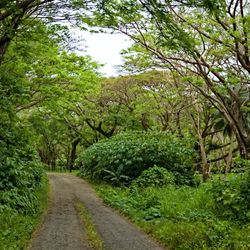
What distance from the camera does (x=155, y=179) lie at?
1825 centimetres

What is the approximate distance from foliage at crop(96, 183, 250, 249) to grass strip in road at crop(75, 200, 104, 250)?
4.16 ft

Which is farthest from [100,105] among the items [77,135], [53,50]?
[53,50]

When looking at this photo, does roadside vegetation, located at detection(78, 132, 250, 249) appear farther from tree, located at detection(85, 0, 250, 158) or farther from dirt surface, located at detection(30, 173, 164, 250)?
tree, located at detection(85, 0, 250, 158)

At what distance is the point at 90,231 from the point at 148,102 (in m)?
20.1

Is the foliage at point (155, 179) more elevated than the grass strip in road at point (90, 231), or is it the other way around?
the foliage at point (155, 179)

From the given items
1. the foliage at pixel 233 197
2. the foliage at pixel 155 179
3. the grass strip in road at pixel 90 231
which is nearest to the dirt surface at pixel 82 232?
the grass strip in road at pixel 90 231

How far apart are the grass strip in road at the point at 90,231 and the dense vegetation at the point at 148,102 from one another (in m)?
1.35

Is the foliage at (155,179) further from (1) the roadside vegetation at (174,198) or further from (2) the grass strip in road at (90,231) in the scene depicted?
(2) the grass strip in road at (90,231)

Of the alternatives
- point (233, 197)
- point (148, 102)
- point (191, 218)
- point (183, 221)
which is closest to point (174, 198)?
point (233, 197)

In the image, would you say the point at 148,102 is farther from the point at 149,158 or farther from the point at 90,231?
the point at 90,231

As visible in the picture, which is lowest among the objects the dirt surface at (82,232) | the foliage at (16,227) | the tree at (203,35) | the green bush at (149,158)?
the dirt surface at (82,232)

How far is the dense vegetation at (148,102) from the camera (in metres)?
9.17

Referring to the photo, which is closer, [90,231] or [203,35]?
[90,231]

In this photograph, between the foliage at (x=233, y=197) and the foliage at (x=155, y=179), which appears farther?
the foliage at (x=155, y=179)
